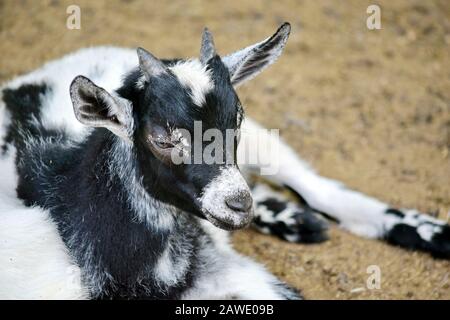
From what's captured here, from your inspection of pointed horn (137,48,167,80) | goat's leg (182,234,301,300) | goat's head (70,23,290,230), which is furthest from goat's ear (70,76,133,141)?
goat's leg (182,234,301,300)

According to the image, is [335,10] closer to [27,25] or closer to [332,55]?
[332,55]

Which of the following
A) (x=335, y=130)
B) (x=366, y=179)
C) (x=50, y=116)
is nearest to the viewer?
(x=50, y=116)

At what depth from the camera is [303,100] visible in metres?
5.90

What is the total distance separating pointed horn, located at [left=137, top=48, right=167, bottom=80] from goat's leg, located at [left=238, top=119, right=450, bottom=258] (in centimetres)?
149

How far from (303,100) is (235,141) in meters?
2.68

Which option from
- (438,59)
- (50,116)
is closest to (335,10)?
(438,59)

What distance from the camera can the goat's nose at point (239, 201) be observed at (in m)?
3.12

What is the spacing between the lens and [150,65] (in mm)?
3172

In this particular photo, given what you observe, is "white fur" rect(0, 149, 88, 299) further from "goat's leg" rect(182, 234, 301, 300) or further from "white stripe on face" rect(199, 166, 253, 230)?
"white stripe on face" rect(199, 166, 253, 230)

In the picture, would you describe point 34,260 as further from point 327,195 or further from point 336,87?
point 336,87

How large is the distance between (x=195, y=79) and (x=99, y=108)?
1.67ft

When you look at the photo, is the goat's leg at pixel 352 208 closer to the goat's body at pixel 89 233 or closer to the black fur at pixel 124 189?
the goat's body at pixel 89 233

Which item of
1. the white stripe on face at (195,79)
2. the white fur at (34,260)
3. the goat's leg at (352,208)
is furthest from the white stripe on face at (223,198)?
the goat's leg at (352,208)

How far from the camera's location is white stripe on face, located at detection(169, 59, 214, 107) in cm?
319
